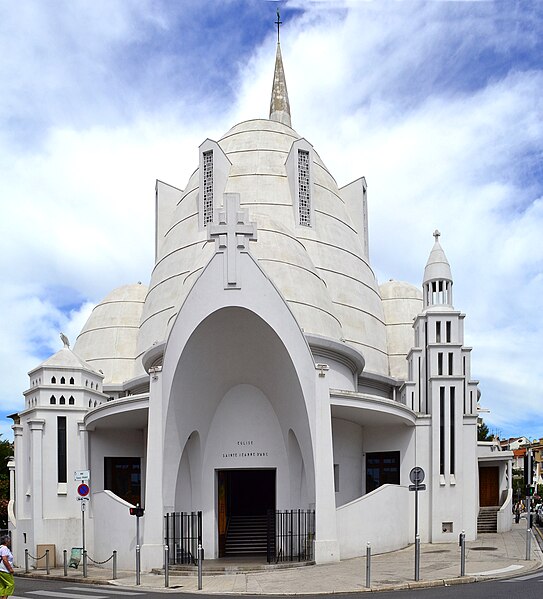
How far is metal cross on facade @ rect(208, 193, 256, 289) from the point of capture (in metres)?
23.7

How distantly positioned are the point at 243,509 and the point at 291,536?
881 cm

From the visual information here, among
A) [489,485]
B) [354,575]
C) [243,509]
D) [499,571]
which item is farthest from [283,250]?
[489,485]

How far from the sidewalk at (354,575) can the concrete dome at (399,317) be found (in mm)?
13547

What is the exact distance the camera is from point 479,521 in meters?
33.8

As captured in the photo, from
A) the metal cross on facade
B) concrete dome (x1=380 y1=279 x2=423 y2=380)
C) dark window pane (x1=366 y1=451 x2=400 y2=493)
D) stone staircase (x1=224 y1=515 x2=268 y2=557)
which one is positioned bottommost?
stone staircase (x1=224 y1=515 x2=268 y2=557)

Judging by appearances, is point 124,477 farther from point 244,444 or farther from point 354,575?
point 354,575

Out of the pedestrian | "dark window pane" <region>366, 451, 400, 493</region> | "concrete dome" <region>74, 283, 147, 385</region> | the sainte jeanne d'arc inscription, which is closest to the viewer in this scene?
Answer: the pedestrian

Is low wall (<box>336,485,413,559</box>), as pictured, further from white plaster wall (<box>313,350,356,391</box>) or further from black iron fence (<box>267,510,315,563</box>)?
white plaster wall (<box>313,350,356,391</box>)

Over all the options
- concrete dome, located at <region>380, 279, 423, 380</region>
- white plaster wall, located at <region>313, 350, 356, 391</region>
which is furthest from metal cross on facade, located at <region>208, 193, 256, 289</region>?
concrete dome, located at <region>380, 279, 423, 380</region>

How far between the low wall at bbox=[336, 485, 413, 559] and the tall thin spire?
2842 cm

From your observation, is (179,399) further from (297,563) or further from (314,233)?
(314,233)

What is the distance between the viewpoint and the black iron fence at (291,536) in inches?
903

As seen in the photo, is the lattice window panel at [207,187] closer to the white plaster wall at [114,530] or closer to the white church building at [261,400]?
the white church building at [261,400]

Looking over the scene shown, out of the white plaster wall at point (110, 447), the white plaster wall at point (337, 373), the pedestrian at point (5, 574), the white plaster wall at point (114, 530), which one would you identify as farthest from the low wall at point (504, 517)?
the pedestrian at point (5, 574)
